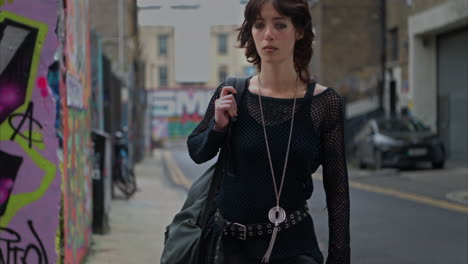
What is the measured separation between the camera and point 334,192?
106 inches

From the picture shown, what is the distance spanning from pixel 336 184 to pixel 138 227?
249 inches

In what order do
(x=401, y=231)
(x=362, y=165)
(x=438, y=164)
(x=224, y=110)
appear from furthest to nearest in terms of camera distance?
(x=362, y=165)
(x=438, y=164)
(x=401, y=231)
(x=224, y=110)

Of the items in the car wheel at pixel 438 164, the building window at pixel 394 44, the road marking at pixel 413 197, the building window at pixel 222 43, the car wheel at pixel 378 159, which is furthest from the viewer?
the building window at pixel 222 43

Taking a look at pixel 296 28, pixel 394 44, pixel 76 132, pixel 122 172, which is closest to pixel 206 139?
pixel 296 28

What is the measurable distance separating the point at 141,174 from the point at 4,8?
1489 cm

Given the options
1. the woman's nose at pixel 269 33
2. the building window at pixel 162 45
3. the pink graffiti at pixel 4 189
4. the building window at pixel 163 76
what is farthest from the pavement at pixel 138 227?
the building window at pixel 163 76

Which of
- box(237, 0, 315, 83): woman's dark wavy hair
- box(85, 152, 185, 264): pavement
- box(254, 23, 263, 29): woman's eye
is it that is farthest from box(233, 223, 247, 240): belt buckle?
box(85, 152, 185, 264): pavement

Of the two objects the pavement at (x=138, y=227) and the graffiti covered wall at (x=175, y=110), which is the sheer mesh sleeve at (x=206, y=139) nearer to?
the pavement at (x=138, y=227)

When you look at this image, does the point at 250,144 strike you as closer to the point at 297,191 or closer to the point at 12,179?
the point at 297,191

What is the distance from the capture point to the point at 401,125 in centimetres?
1916

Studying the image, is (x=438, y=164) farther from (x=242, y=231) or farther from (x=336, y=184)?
(x=242, y=231)

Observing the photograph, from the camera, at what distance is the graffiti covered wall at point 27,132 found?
442cm

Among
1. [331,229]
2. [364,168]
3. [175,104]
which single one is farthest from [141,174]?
[175,104]

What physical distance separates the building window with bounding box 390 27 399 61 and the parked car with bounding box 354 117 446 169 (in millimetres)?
10856
